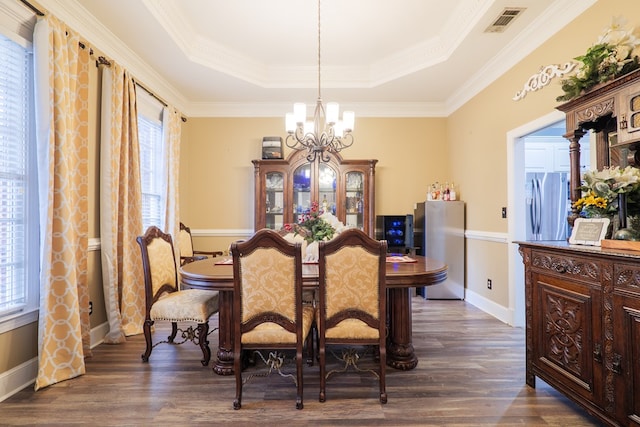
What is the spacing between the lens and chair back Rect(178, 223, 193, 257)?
4375 millimetres

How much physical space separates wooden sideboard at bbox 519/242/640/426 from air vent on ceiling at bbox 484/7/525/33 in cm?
193

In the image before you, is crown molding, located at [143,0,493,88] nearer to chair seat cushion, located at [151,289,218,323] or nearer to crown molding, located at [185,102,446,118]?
crown molding, located at [185,102,446,118]

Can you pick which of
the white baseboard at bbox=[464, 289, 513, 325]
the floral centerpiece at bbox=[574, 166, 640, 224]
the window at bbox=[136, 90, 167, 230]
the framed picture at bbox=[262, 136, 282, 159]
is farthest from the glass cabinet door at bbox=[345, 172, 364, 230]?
the floral centerpiece at bbox=[574, 166, 640, 224]

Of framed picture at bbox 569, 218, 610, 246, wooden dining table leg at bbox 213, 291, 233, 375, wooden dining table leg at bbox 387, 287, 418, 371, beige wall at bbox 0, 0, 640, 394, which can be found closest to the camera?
framed picture at bbox 569, 218, 610, 246

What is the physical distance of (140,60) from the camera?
3566mm

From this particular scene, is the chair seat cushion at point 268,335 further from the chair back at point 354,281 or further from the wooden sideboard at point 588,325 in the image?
the wooden sideboard at point 588,325

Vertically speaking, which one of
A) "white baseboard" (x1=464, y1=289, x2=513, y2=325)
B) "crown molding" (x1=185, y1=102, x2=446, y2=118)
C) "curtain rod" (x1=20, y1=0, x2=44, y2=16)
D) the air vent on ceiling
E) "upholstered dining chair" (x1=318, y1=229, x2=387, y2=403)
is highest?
the air vent on ceiling

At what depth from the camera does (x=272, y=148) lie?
15.5ft

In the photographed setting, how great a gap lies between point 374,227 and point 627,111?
3.15m

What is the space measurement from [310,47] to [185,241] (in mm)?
2821

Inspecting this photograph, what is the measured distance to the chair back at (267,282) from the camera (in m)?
1.90

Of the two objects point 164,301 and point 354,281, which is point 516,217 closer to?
point 354,281

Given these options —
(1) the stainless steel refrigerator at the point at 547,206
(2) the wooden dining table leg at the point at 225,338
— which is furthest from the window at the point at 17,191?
(1) the stainless steel refrigerator at the point at 547,206

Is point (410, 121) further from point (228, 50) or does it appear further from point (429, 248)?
point (228, 50)
